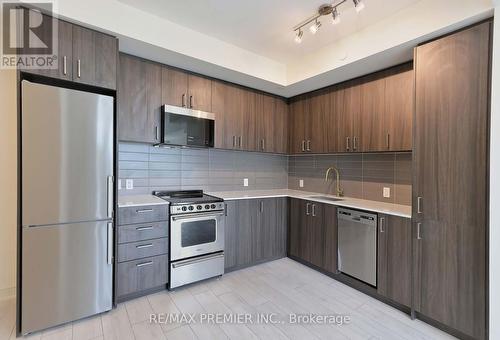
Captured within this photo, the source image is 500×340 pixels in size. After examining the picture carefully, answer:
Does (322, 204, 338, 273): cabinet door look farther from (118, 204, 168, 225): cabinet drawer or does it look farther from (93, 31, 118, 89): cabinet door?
(93, 31, 118, 89): cabinet door

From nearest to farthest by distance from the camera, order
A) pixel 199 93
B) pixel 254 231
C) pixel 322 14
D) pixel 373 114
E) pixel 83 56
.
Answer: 1. pixel 83 56
2. pixel 322 14
3. pixel 373 114
4. pixel 199 93
5. pixel 254 231

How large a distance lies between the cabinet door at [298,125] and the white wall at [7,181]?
3331 mm

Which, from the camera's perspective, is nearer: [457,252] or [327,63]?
[457,252]

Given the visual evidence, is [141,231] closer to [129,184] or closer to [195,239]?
[195,239]

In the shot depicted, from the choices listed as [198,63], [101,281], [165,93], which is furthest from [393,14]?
[101,281]

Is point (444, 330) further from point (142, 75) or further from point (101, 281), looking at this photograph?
point (142, 75)

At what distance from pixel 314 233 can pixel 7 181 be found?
3.35 metres

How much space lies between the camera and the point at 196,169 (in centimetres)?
345

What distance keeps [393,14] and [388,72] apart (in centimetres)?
61

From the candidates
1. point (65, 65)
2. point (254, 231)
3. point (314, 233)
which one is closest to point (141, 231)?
point (254, 231)

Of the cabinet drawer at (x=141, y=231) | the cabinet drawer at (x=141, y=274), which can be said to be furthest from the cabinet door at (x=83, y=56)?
the cabinet drawer at (x=141, y=274)

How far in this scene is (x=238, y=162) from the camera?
12.6 feet

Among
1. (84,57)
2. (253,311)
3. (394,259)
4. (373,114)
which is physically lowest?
(253,311)

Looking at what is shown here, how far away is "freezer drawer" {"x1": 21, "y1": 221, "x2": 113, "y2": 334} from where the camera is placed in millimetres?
1901
